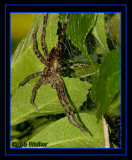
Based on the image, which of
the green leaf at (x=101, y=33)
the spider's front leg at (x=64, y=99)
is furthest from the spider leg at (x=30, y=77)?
the green leaf at (x=101, y=33)

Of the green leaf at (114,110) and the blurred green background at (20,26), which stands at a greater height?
the blurred green background at (20,26)

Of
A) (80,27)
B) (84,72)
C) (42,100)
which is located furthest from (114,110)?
(80,27)

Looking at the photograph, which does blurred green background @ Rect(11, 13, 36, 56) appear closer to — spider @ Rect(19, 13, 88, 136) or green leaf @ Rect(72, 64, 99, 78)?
spider @ Rect(19, 13, 88, 136)

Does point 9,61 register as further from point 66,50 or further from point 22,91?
point 66,50

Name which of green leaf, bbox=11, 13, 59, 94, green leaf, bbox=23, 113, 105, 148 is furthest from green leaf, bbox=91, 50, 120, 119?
green leaf, bbox=11, 13, 59, 94

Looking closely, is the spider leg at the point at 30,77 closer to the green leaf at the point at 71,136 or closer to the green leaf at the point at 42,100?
the green leaf at the point at 42,100
